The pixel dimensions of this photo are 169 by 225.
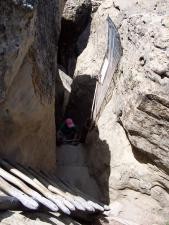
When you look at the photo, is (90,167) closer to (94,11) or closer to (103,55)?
(103,55)

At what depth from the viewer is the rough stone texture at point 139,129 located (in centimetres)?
584

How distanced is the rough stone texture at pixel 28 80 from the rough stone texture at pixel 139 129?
0.77 metres

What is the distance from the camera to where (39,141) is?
5.94 metres

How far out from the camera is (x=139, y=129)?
6.10 meters

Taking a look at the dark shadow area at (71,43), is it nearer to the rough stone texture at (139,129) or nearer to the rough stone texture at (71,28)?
the rough stone texture at (71,28)

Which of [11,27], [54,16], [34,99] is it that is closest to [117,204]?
[34,99]

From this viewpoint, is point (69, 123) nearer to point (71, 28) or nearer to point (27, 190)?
point (71, 28)

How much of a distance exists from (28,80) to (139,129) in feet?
5.02

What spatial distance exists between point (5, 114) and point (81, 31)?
4.54 metres

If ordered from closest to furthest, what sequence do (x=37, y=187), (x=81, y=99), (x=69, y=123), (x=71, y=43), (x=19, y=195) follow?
(x=19, y=195), (x=37, y=187), (x=69, y=123), (x=81, y=99), (x=71, y=43)

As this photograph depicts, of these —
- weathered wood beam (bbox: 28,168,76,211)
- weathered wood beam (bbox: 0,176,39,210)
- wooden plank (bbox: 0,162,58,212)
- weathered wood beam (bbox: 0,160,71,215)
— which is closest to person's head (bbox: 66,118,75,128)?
weathered wood beam (bbox: 28,168,76,211)

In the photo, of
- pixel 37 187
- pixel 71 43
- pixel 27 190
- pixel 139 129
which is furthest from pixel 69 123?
pixel 27 190

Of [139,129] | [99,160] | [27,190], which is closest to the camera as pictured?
[27,190]

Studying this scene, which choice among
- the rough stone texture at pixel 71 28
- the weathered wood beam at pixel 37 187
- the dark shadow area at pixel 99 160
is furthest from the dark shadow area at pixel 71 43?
the weathered wood beam at pixel 37 187
